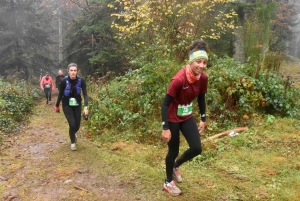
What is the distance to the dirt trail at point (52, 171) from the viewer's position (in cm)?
420

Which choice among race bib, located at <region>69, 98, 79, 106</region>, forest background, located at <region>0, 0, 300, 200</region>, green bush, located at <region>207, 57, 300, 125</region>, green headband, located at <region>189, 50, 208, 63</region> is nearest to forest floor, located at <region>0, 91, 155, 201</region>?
forest background, located at <region>0, 0, 300, 200</region>

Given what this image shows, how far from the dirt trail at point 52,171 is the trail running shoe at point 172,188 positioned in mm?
550

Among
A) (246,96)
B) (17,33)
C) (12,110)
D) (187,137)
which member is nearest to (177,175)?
(187,137)

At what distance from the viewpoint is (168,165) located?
396 centimetres

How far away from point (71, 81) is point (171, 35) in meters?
4.45

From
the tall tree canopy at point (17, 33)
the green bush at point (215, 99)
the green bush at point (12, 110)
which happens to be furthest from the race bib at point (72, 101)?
A: the tall tree canopy at point (17, 33)

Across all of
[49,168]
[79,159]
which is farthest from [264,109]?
[49,168]

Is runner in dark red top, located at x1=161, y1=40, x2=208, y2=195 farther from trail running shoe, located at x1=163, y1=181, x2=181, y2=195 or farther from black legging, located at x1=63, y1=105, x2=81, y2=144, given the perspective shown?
black legging, located at x1=63, y1=105, x2=81, y2=144

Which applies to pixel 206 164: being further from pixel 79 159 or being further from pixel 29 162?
pixel 29 162

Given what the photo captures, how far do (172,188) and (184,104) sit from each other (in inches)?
54.8

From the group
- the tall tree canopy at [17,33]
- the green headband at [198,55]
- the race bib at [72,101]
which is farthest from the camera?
the tall tree canopy at [17,33]

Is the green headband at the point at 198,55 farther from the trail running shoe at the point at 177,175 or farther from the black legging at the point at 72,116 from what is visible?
the black legging at the point at 72,116

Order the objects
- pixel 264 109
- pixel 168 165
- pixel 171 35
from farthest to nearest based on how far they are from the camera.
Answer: pixel 171 35
pixel 264 109
pixel 168 165

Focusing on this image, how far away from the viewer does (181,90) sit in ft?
11.5
